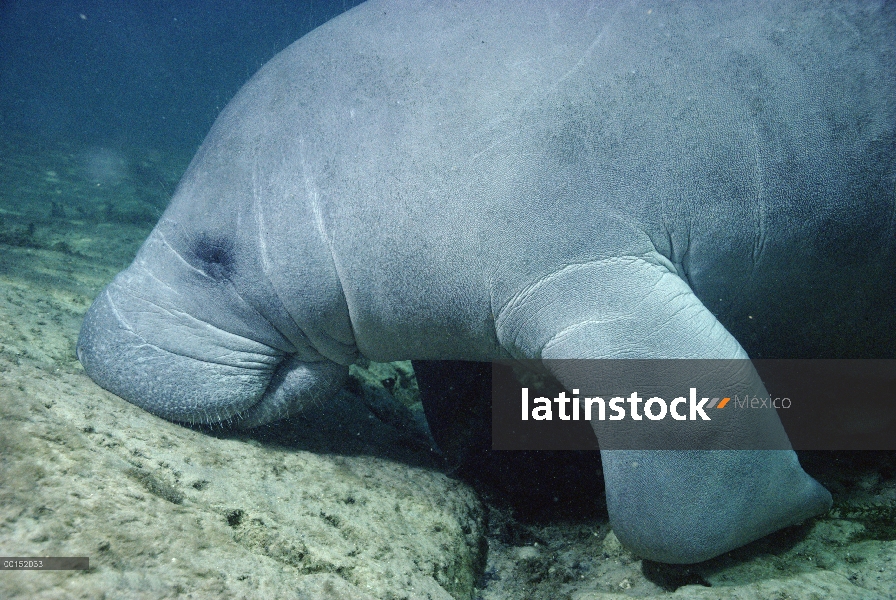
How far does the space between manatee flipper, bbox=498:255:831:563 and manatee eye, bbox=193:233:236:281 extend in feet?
4.54

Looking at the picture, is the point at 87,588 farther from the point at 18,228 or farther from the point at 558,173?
the point at 18,228

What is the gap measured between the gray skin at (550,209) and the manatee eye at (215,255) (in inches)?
0.4

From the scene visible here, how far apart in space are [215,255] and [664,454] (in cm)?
221

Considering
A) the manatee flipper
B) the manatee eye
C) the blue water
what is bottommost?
the manatee flipper

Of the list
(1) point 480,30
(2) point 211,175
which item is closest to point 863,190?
(1) point 480,30

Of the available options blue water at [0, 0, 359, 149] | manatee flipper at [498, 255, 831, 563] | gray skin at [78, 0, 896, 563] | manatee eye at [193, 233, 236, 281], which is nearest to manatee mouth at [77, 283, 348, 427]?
gray skin at [78, 0, 896, 563]

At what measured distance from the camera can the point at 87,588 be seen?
1343mm

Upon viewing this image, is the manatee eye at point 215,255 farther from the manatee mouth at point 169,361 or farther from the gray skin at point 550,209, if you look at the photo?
the manatee mouth at point 169,361

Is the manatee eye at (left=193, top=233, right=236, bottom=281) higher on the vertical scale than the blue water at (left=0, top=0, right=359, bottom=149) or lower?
lower

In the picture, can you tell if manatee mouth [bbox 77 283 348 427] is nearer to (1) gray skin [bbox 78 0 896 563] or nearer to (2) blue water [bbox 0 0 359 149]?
(1) gray skin [bbox 78 0 896 563]

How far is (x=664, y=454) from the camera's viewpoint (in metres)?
2.10

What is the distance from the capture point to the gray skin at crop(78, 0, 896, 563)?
2199mm

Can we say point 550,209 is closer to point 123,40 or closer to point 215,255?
point 215,255
